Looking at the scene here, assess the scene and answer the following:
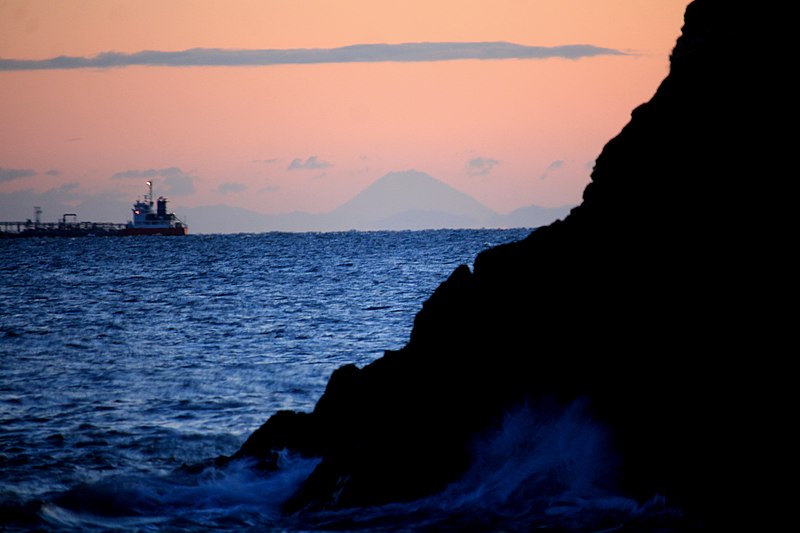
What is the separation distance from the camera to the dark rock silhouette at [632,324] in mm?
11289

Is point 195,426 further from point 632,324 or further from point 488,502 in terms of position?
point 632,324

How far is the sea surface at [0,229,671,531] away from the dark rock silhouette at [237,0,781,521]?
0.44 meters

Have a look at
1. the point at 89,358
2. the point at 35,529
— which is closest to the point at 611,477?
the point at 35,529

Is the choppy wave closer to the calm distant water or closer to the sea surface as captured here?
the sea surface

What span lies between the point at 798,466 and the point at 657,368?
6.68 feet

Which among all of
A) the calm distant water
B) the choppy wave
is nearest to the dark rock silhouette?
the choppy wave

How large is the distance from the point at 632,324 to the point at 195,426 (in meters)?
9.21

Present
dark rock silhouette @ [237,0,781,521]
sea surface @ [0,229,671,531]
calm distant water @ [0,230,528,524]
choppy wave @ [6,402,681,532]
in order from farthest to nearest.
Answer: calm distant water @ [0,230,528,524] < sea surface @ [0,229,671,531] < choppy wave @ [6,402,681,532] < dark rock silhouette @ [237,0,781,521]

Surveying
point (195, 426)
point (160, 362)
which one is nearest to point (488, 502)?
point (195, 426)

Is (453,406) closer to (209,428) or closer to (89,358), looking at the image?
(209,428)

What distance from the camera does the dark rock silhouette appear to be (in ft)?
37.0

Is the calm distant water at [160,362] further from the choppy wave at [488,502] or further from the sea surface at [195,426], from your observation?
the choppy wave at [488,502]

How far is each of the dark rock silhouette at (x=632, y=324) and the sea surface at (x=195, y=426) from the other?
0.44 m

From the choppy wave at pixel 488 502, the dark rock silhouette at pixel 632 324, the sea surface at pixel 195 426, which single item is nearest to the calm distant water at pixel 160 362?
the sea surface at pixel 195 426
